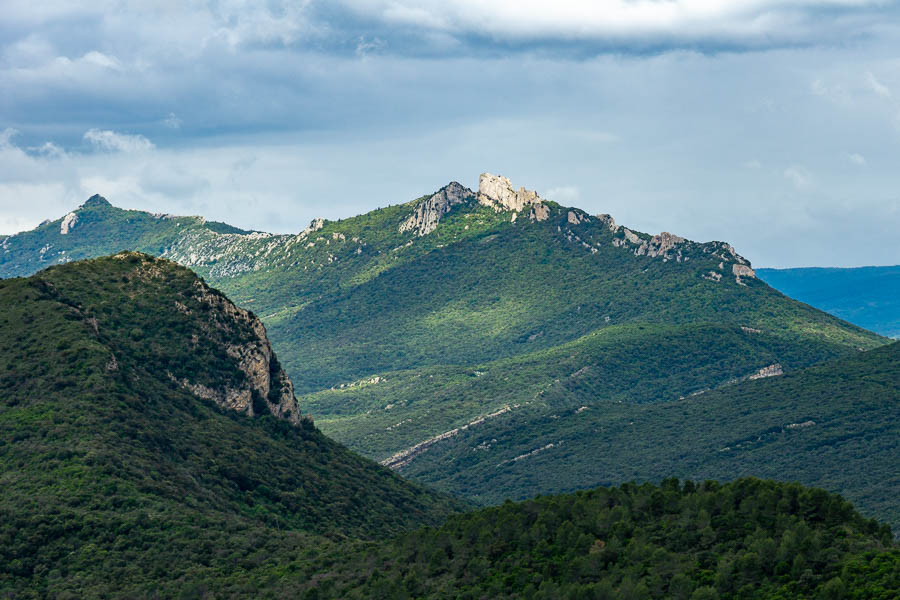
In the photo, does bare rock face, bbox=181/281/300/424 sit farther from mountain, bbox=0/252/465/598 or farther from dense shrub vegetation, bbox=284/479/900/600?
dense shrub vegetation, bbox=284/479/900/600

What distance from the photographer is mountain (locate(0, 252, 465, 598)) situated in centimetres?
12531

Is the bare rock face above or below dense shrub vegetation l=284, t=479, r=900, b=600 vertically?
above

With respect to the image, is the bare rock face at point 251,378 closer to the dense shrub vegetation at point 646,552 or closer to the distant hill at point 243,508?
the distant hill at point 243,508

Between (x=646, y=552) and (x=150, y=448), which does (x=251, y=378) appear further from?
(x=646, y=552)

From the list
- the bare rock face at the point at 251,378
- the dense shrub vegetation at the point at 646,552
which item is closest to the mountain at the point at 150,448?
the bare rock face at the point at 251,378

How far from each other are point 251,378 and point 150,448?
114 feet

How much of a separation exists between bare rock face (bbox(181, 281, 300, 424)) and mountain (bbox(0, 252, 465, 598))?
27cm

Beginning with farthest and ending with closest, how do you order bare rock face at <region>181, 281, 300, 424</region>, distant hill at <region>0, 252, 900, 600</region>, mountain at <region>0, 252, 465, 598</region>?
bare rock face at <region>181, 281, 300, 424</region> → mountain at <region>0, 252, 465, 598</region> → distant hill at <region>0, 252, 900, 600</region>

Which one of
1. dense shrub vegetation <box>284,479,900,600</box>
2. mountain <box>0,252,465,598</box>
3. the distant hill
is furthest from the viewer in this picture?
mountain <box>0,252,465,598</box>

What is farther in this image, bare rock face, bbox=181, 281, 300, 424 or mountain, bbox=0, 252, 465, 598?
bare rock face, bbox=181, 281, 300, 424

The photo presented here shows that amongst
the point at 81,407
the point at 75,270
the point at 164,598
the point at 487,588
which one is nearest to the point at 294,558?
the point at 164,598

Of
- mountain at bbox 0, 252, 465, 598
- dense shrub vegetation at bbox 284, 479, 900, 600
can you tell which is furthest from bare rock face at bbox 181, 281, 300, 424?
dense shrub vegetation at bbox 284, 479, 900, 600

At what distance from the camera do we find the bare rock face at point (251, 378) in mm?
179250

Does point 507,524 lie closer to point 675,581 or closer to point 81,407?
point 675,581
